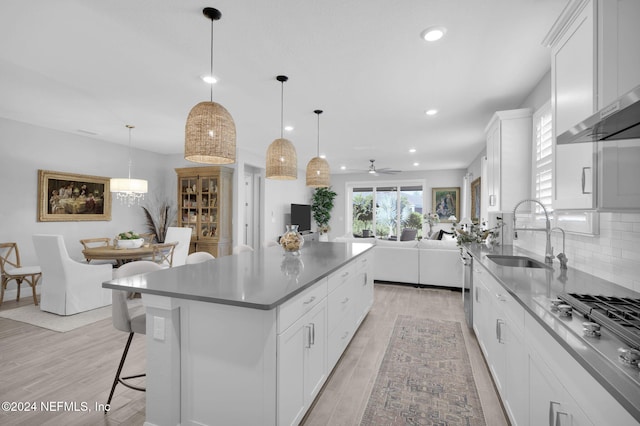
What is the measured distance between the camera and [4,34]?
7.31ft

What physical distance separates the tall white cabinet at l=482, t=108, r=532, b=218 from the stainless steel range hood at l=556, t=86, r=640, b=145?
6.20 ft

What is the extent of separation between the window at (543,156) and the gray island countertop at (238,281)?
6.30 ft

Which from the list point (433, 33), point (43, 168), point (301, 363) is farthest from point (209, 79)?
point (43, 168)

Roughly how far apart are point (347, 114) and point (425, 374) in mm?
3122

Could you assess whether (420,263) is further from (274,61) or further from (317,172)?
(274,61)

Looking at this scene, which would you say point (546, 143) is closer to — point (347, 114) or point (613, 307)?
point (613, 307)

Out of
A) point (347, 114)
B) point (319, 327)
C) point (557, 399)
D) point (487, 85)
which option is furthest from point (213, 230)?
point (557, 399)

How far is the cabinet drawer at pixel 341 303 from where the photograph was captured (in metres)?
2.35

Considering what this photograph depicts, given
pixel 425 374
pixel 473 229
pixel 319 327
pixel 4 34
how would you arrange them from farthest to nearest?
pixel 473 229
pixel 425 374
pixel 4 34
pixel 319 327

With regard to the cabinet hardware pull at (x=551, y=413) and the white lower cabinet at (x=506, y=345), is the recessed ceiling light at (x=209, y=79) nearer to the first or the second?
the white lower cabinet at (x=506, y=345)

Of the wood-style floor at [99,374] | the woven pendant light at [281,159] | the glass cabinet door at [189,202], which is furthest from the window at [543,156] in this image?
the glass cabinet door at [189,202]

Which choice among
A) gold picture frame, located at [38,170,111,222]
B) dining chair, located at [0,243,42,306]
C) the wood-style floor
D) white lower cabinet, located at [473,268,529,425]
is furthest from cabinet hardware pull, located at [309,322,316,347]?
gold picture frame, located at [38,170,111,222]

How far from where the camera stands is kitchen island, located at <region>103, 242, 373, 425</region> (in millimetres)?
1493

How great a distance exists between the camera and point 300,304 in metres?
1.75
